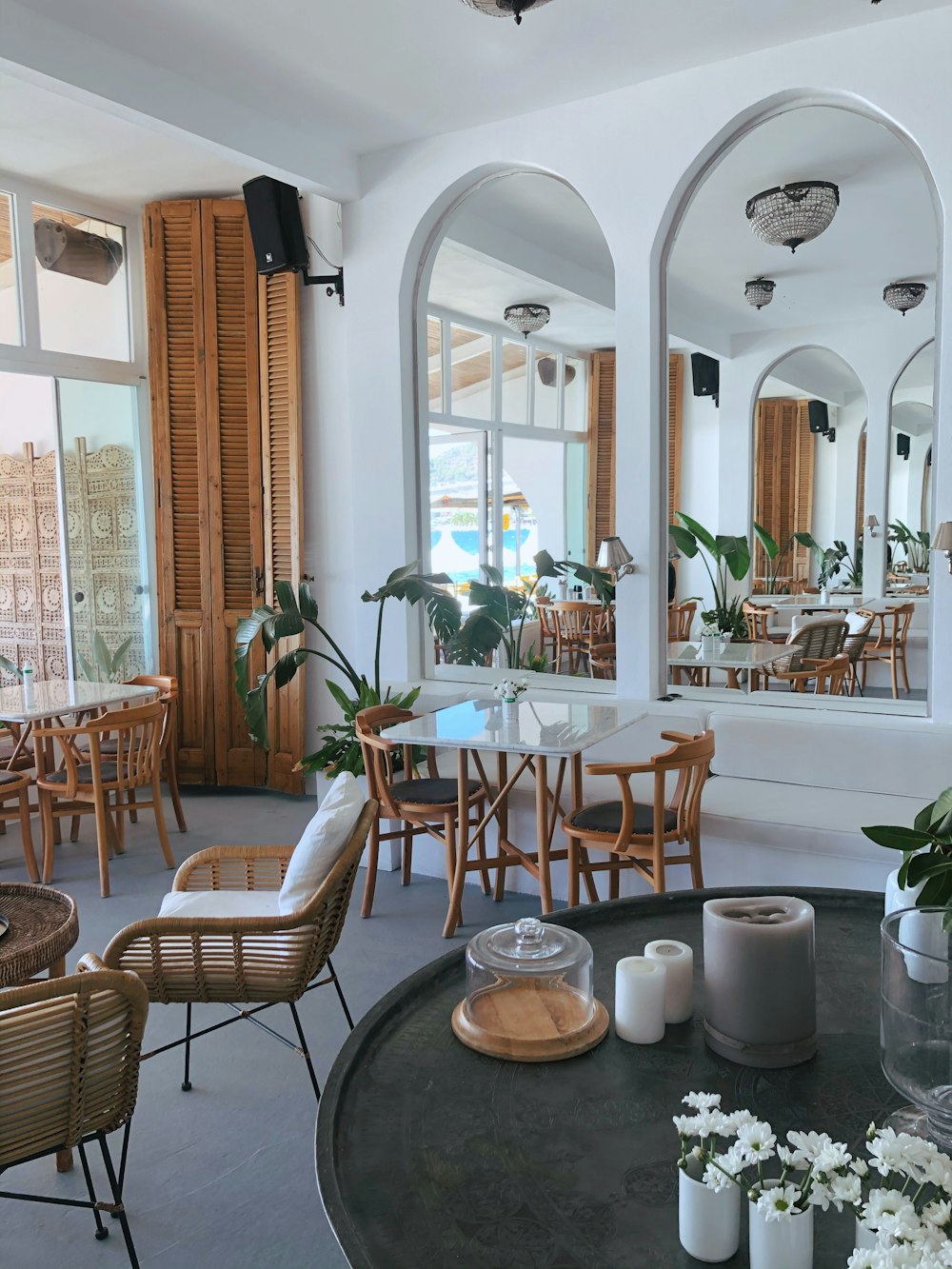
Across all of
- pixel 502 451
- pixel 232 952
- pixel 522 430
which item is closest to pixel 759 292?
pixel 522 430

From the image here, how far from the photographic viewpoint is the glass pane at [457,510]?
5559mm

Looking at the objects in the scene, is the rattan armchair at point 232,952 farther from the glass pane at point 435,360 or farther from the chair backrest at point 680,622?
the glass pane at point 435,360

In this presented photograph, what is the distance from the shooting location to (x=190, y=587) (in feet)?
20.3

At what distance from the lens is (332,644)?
4898 millimetres

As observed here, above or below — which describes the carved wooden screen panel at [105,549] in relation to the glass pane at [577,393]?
below

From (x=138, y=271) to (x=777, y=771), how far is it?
16.2 ft

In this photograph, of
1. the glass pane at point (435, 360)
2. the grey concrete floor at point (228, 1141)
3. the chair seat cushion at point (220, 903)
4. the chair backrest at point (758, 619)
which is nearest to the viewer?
the grey concrete floor at point (228, 1141)

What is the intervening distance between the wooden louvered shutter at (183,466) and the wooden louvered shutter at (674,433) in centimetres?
290

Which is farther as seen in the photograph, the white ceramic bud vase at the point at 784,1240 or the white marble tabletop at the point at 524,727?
the white marble tabletop at the point at 524,727

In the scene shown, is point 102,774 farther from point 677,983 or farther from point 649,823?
point 677,983

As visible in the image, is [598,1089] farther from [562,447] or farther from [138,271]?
[138,271]

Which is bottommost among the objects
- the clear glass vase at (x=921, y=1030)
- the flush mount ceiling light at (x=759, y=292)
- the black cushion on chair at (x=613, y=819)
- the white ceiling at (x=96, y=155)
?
the black cushion on chair at (x=613, y=819)

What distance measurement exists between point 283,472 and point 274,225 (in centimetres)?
136

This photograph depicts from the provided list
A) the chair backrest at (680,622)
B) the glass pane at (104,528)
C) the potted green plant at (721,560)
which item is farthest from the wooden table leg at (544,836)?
the glass pane at (104,528)
